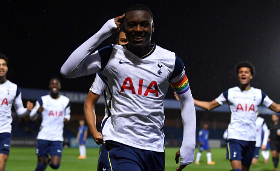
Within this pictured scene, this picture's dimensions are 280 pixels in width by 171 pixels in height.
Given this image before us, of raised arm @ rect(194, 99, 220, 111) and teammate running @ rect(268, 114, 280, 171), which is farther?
teammate running @ rect(268, 114, 280, 171)

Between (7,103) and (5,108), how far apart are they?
113mm

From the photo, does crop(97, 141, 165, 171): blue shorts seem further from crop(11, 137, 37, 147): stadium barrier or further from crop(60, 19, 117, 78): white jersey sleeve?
crop(11, 137, 37, 147): stadium barrier

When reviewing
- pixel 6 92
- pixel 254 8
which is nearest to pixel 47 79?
pixel 254 8

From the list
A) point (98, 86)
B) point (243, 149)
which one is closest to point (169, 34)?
point (243, 149)

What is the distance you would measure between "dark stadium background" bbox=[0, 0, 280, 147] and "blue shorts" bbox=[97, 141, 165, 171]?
25.0 m

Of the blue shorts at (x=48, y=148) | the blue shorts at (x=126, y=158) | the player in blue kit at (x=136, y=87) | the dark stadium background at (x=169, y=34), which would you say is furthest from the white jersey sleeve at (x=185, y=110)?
the dark stadium background at (x=169, y=34)

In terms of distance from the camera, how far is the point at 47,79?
45.4m

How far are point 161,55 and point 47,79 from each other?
4225 centimetres

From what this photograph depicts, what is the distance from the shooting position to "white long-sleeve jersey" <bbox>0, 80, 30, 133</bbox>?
8453mm

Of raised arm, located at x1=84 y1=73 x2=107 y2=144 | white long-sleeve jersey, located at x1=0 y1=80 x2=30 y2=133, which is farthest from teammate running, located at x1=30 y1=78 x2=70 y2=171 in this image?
raised arm, located at x1=84 y1=73 x2=107 y2=144

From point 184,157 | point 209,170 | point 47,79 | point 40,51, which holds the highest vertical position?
point 40,51

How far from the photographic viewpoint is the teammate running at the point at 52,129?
10820mm

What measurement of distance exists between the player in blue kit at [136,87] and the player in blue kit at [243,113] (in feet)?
14.8

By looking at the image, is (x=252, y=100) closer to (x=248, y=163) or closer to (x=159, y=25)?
(x=248, y=163)
